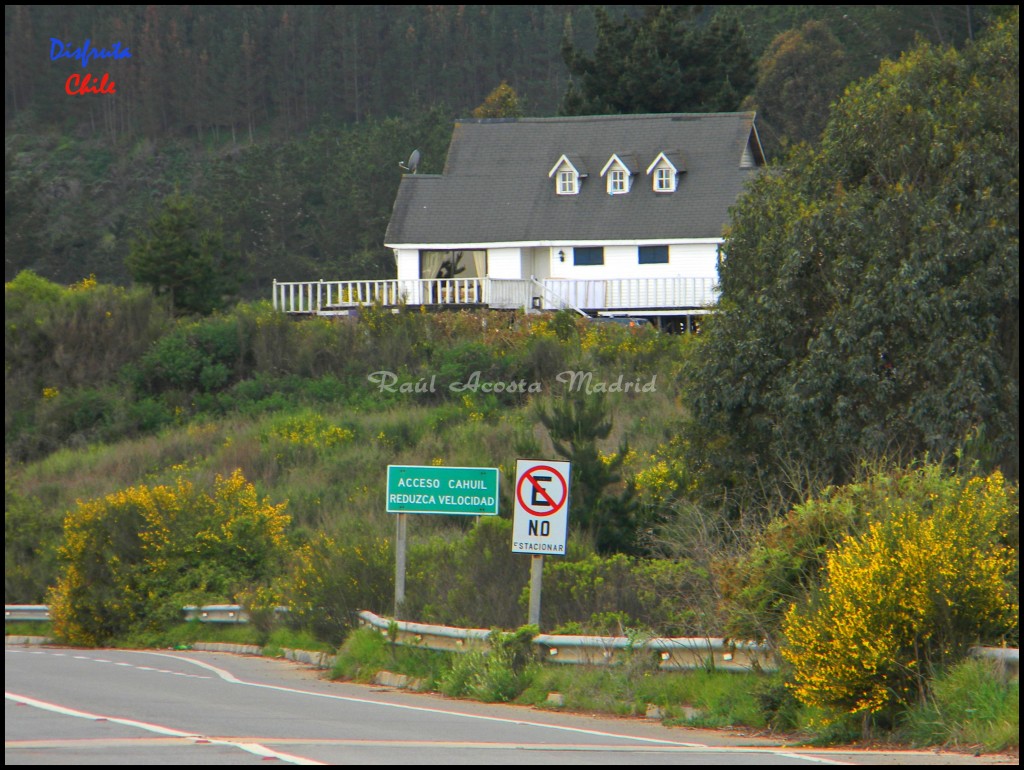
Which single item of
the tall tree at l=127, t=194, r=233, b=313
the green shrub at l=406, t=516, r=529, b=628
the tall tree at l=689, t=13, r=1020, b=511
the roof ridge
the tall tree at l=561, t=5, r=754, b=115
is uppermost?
the tall tree at l=561, t=5, r=754, b=115

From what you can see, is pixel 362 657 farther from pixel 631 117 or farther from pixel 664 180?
pixel 631 117

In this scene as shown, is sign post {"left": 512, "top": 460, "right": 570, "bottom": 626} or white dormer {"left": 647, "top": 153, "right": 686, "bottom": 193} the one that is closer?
sign post {"left": 512, "top": 460, "right": 570, "bottom": 626}

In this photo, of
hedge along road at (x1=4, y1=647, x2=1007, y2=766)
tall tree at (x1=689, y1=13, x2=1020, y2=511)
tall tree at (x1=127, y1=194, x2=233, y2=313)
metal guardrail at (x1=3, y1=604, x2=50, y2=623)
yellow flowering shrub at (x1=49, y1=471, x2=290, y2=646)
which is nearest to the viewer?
hedge along road at (x1=4, y1=647, x2=1007, y2=766)

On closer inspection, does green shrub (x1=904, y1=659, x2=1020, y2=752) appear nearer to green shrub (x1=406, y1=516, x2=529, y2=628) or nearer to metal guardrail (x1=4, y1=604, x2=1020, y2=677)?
metal guardrail (x1=4, y1=604, x2=1020, y2=677)

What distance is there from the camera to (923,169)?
24031 mm

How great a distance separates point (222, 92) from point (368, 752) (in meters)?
95.4

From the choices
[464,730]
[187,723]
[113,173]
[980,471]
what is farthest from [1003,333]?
[113,173]

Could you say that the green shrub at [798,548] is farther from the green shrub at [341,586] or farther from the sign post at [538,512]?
the green shrub at [341,586]

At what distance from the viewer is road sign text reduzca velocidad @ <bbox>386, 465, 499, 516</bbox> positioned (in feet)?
56.5

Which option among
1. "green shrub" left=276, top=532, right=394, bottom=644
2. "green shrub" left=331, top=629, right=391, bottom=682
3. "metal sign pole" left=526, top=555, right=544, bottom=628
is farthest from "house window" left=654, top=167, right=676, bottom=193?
"metal sign pole" left=526, top=555, right=544, bottom=628

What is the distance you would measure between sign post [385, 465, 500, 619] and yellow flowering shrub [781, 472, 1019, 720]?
5982 mm

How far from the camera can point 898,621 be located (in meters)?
11.7

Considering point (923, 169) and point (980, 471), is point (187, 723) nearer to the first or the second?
point (980, 471)

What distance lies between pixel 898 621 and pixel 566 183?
3937 cm
